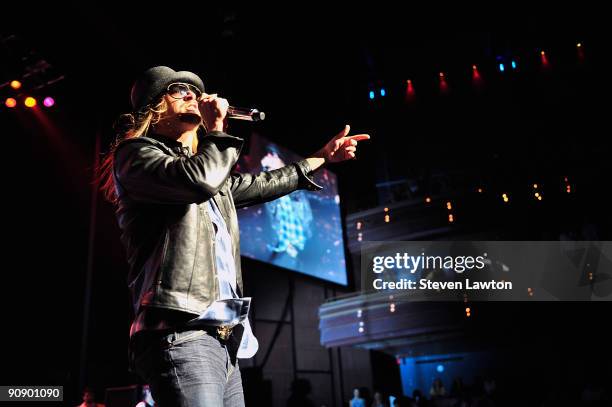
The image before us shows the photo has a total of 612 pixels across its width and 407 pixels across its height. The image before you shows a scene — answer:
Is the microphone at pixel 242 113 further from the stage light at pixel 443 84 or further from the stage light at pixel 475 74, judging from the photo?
the stage light at pixel 475 74

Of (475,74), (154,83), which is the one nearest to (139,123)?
(154,83)

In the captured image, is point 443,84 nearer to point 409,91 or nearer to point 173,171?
point 409,91

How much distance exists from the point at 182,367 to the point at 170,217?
1.26ft

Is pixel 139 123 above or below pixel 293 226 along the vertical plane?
below

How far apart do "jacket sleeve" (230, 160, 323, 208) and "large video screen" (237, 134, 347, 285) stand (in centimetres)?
763

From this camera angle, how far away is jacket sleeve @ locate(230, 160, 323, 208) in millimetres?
1815

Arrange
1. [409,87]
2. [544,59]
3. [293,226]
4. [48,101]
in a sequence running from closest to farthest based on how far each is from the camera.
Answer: [48,101] → [293,226] → [544,59] → [409,87]

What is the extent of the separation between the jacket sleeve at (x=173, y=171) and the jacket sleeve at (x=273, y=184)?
0.38m

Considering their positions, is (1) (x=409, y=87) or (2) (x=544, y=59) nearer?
(2) (x=544, y=59)

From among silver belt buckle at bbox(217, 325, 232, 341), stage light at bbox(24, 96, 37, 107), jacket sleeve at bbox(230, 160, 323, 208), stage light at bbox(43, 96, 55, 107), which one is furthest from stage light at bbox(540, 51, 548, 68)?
silver belt buckle at bbox(217, 325, 232, 341)

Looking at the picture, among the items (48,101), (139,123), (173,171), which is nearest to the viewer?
(173,171)

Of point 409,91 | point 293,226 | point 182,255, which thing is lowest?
point 182,255

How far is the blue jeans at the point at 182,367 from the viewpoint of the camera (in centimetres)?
119

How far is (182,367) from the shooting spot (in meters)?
1.21
